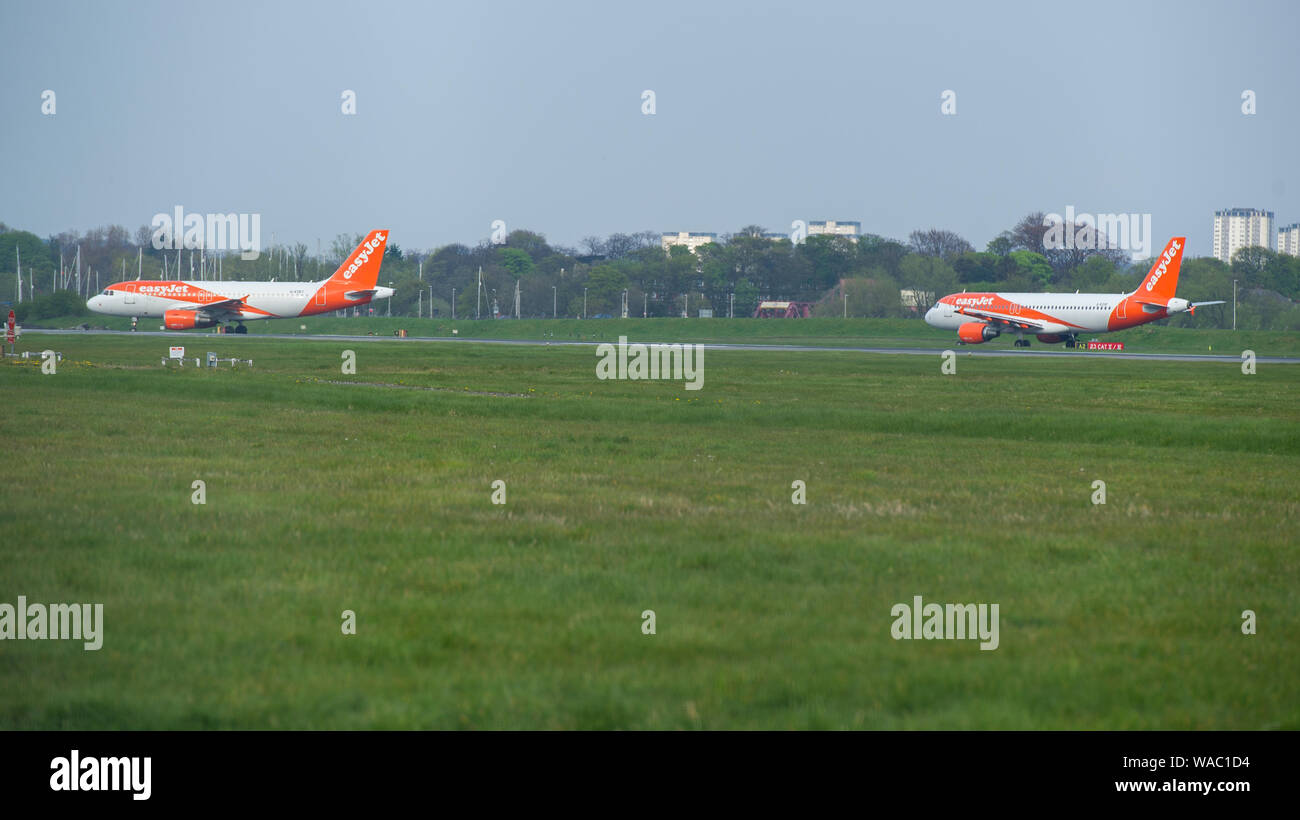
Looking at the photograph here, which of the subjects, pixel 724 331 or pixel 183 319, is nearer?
pixel 183 319

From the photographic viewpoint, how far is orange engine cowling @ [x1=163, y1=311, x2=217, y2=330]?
90.4 meters

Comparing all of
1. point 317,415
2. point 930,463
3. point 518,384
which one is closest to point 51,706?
point 930,463

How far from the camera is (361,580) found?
11.1 metres

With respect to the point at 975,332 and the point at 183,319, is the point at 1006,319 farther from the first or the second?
the point at 183,319

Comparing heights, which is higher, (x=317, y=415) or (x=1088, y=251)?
(x=1088, y=251)

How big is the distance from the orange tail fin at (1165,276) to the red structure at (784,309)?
3644 inches

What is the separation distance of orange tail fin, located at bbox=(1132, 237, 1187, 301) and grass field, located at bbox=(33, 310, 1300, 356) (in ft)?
28.5

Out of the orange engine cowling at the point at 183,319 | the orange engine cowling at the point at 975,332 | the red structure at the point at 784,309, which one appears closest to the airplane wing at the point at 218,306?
the orange engine cowling at the point at 183,319

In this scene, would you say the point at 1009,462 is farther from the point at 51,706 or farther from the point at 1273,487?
the point at 51,706

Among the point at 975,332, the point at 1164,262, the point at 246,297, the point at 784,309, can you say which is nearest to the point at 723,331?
the point at 975,332

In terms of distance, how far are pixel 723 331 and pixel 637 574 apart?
108m

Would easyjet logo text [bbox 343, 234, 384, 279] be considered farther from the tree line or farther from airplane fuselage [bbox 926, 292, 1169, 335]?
the tree line

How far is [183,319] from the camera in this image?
297 ft
